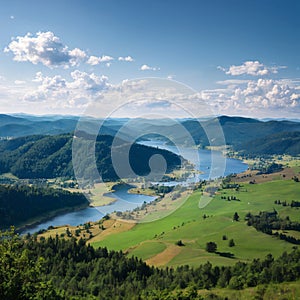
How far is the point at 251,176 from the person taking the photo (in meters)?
80.0

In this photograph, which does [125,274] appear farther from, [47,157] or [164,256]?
[47,157]

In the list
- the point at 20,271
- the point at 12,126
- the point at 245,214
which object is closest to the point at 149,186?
the point at 245,214

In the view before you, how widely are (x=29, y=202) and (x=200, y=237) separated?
90.6ft

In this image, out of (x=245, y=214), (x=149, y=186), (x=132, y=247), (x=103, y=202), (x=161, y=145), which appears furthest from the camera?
(x=161, y=145)

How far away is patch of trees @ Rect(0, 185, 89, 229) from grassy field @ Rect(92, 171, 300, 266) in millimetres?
15899

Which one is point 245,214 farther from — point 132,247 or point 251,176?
point 251,176

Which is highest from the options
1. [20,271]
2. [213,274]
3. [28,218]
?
[20,271]

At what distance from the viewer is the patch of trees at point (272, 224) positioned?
34916mm

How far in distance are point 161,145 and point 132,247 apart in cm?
7059

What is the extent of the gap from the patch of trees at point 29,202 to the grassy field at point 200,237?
15.9m

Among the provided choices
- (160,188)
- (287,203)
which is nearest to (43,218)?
(160,188)

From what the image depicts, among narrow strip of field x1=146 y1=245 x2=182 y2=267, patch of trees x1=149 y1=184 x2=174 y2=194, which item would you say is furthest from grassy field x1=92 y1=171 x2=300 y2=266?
patch of trees x1=149 y1=184 x2=174 y2=194

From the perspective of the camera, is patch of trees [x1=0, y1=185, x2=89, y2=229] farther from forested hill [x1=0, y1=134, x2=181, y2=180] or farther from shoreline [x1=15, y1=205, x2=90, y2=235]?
forested hill [x1=0, y1=134, x2=181, y2=180]

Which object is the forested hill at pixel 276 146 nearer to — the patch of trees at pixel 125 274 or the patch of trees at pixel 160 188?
the patch of trees at pixel 160 188
